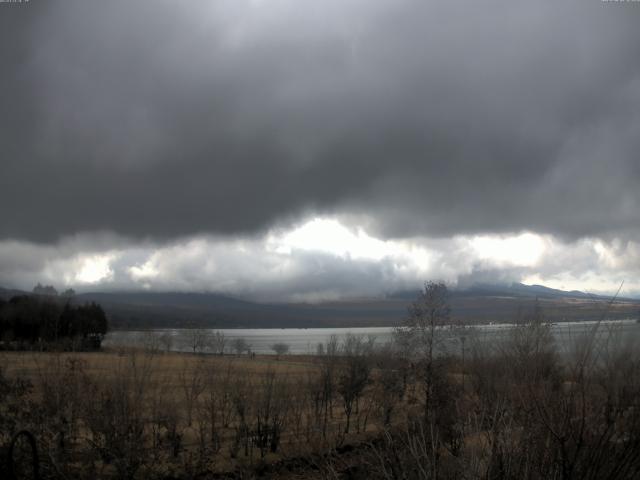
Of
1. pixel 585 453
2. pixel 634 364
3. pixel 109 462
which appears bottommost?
pixel 109 462

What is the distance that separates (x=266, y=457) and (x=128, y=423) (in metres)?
9.17

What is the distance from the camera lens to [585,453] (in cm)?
710

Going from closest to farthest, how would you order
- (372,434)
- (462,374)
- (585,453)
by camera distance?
1. (585,453)
2. (372,434)
3. (462,374)

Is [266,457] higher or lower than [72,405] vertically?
lower

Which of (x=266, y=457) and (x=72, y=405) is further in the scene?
(x=266, y=457)

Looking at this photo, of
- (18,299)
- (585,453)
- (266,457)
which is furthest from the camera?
(18,299)

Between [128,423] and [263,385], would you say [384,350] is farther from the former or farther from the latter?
[128,423]

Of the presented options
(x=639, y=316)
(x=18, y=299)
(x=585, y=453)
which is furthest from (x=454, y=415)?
(x=18, y=299)

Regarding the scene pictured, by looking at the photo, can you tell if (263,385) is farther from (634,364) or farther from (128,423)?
(634,364)

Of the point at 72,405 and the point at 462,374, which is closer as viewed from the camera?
the point at 72,405

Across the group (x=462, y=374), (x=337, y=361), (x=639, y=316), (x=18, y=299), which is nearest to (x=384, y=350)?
(x=337, y=361)

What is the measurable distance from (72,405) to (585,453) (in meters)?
17.3

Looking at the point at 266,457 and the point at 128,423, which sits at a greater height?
the point at 128,423

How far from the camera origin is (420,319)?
1363 inches
